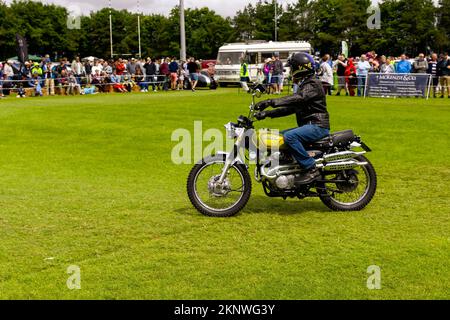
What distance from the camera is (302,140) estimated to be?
7.70m

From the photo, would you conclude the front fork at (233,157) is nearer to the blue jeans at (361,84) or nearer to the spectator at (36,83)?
the blue jeans at (361,84)

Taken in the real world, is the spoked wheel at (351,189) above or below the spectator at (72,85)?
below

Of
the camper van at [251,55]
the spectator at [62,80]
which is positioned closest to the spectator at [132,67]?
the spectator at [62,80]

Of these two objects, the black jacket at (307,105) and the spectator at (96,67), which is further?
the spectator at (96,67)

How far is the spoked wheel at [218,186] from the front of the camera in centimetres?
769

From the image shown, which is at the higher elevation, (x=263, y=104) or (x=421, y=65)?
(x=421, y=65)

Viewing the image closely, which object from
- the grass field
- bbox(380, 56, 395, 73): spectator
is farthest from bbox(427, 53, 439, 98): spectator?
the grass field

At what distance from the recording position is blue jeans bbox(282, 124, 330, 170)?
25.0 feet

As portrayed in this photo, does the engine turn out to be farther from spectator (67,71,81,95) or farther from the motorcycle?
spectator (67,71,81,95)

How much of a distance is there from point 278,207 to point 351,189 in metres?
0.98

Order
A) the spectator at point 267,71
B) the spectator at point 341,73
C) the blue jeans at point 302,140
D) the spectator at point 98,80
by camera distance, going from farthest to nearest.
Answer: the spectator at point 98,80 → the spectator at point 267,71 → the spectator at point 341,73 → the blue jeans at point 302,140

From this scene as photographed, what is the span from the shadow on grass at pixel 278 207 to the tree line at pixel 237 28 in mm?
82247

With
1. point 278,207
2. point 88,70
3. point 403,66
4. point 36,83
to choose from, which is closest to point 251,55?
point 88,70

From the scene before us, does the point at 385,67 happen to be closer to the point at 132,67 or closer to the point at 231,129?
the point at 132,67
